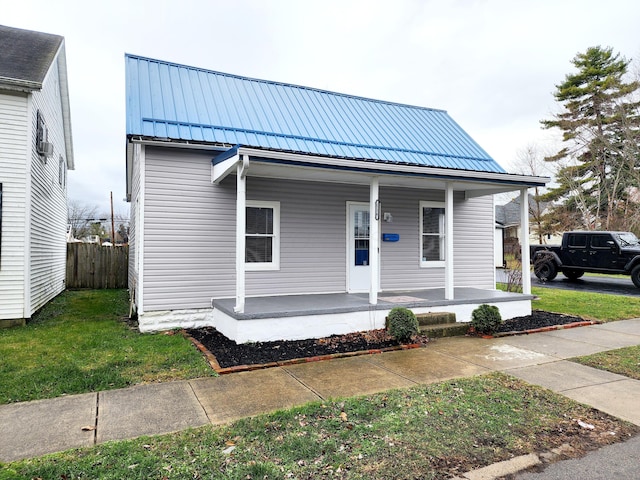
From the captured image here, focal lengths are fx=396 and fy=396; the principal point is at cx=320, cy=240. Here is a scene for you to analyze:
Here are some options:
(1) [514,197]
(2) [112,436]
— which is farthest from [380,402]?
(1) [514,197]

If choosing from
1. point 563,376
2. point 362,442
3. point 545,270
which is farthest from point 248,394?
point 545,270

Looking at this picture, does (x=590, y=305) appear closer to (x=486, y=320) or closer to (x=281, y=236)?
(x=486, y=320)

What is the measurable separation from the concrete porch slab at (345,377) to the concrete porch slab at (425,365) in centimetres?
17

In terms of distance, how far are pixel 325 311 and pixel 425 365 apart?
1910 mm

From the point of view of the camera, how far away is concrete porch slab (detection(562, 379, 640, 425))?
3707mm

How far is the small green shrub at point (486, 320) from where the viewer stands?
6.91m

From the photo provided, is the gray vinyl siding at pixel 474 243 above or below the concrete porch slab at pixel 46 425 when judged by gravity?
above

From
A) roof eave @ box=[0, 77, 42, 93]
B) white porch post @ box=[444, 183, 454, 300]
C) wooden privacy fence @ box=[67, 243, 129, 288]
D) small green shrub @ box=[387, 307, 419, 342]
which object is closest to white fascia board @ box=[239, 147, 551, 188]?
white porch post @ box=[444, 183, 454, 300]

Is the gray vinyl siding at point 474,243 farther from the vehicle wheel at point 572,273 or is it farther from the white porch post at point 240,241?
the vehicle wheel at point 572,273

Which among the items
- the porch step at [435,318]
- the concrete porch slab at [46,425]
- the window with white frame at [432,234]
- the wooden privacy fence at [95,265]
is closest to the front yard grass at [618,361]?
the porch step at [435,318]

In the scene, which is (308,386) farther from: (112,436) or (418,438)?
(112,436)

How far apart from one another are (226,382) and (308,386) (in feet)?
3.08

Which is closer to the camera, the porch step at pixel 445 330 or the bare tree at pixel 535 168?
the porch step at pixel 445 330

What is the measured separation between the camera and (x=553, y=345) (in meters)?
6.27
